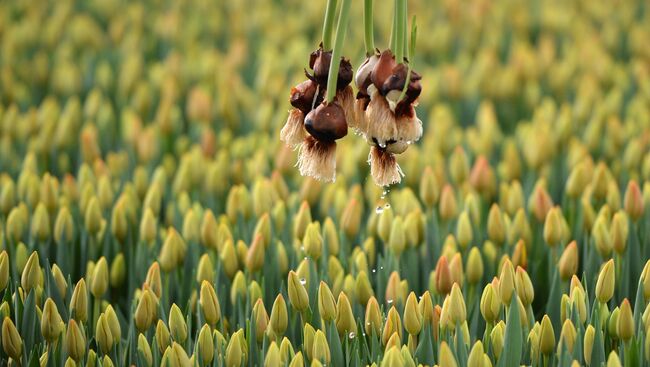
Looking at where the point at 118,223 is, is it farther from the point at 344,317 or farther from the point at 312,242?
the point at 344,317

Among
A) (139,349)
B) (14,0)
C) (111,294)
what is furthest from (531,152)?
(14,0)

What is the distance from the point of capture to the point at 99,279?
2.49m

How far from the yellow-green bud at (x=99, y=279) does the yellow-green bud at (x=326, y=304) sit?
0.58m

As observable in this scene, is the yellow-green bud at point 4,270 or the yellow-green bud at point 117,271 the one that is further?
the yellow-green bud at point 117,271

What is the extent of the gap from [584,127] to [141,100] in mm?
1695

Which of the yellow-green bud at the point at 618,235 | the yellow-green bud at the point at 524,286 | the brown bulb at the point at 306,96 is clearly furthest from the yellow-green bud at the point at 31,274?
the yellow-green bud at the point at 618,235

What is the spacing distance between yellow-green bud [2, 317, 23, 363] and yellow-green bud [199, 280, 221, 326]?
0.39 m

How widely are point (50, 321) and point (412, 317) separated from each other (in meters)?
0.75

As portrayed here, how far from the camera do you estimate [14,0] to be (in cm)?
554

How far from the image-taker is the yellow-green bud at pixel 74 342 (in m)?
2.18

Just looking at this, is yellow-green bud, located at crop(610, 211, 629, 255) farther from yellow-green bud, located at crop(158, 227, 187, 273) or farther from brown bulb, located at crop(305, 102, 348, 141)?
yellow-green bud, located at crop(158, 227, 187, 273)

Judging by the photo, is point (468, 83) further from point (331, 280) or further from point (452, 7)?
point (331, 280)

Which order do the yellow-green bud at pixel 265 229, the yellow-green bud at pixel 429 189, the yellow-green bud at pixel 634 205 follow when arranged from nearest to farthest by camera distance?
the yellow-green bud at pixel 265 229 < the yellow-green bud at pixel 634 205 < the yellow-green bud at pixel 429 189

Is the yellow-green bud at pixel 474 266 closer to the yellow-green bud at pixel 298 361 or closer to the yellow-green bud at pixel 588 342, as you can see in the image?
the yellow-green bud at pixel 588 342
